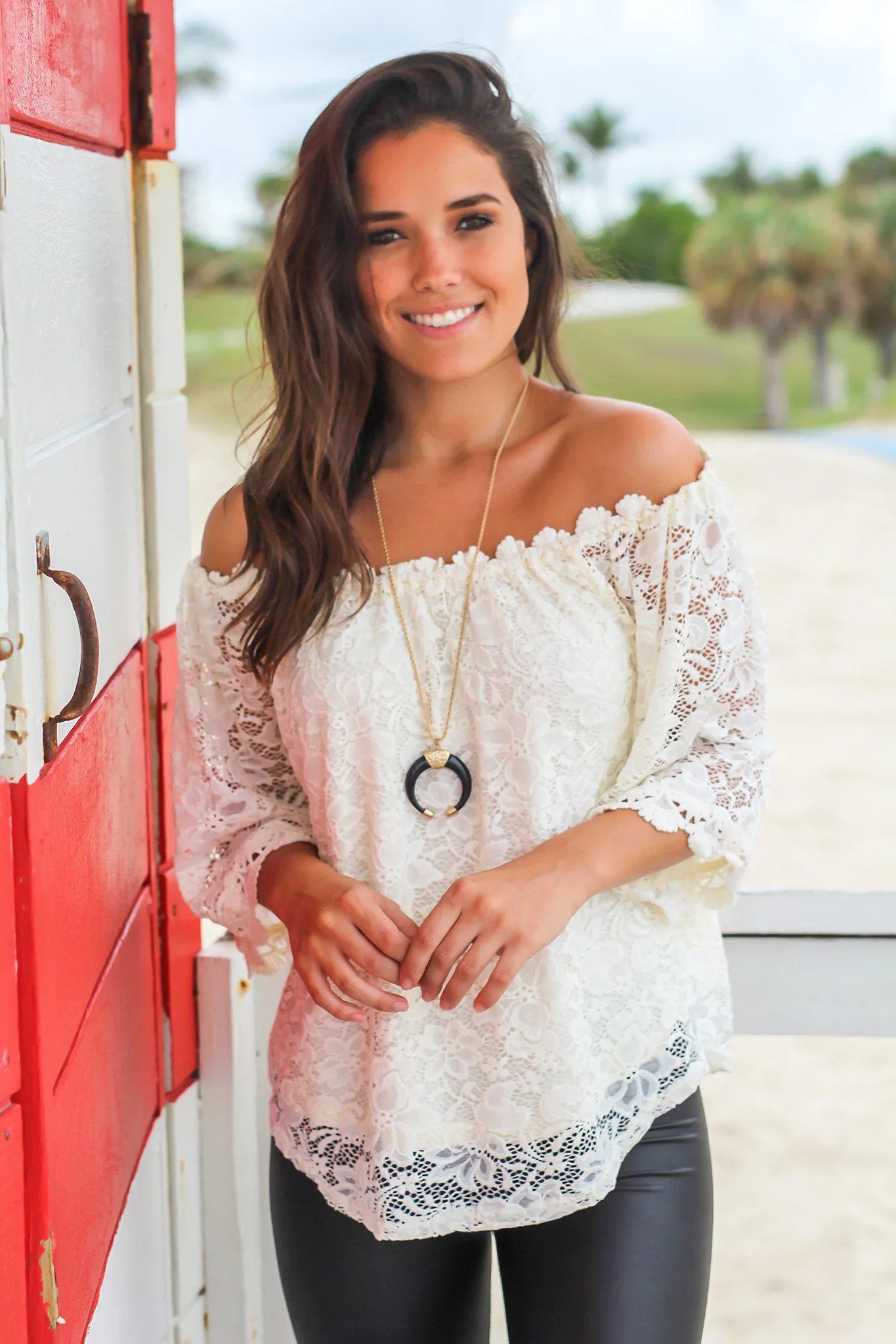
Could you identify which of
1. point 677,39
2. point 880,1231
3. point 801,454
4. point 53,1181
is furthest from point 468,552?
point 677,39

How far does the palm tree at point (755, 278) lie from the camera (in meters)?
8.40

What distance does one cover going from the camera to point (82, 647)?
44.1 inches

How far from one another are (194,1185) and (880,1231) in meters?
1.65

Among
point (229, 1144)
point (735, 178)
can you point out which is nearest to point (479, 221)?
point (229, 1144)

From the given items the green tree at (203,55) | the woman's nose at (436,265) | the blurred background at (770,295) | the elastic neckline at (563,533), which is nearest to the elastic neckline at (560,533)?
the elastic neckline at (563,533)

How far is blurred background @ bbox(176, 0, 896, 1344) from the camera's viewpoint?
569 cm

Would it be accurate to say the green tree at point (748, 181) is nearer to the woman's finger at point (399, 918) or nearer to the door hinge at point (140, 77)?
the door hinge at point (140, 77)

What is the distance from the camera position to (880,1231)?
112 inches

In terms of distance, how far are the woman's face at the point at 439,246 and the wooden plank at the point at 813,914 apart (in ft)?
3.05

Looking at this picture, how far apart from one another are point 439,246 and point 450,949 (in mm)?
671

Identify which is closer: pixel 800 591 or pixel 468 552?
pixel 468 552

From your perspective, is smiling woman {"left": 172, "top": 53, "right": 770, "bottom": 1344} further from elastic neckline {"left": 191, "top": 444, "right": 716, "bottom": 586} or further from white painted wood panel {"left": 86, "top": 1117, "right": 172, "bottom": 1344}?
white painted wood panel {"left": 86, "top": 1117, "right": 172, "bottom": 1344}

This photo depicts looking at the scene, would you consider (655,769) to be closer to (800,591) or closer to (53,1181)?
(53,1181)

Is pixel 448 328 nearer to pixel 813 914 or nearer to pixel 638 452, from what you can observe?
pixel 638 452
